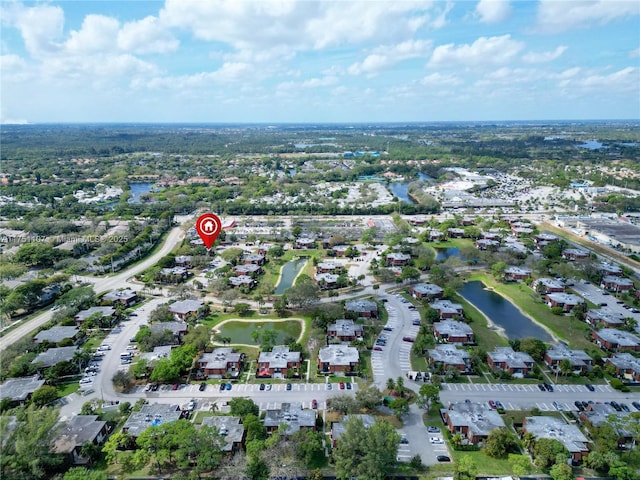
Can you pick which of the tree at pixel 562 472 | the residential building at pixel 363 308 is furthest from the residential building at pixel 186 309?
the tree at pixel 562 472

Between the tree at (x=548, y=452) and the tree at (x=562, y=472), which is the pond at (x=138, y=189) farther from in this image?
the tree at (x=562, y=472)

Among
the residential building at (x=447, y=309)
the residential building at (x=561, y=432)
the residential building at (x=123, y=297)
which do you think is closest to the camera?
the residential building at (x=561, y=432)

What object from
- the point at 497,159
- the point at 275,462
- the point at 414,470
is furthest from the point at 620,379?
the point at 497,159

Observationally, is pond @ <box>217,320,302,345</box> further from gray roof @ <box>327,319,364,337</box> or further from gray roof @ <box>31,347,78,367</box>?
gray roof @ <box>31,347,78,367</box>

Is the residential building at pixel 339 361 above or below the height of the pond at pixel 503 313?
above

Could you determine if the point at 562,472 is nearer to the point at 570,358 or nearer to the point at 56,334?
the point at 570,358

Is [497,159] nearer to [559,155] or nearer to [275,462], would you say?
[559,155]

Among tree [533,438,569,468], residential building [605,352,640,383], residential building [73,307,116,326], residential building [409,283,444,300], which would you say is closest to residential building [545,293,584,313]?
residential building [605,352,640,383]
